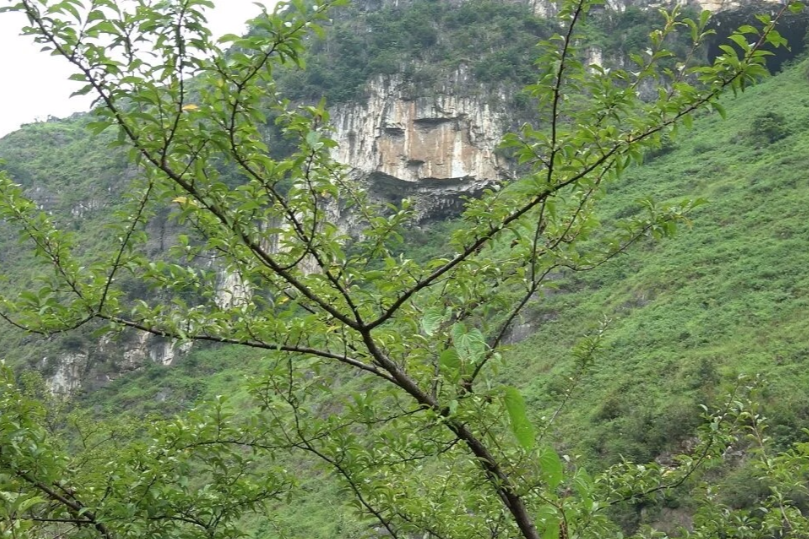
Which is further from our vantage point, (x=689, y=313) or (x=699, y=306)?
(x=699, y=306)

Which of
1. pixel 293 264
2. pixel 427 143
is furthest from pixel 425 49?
pixel 293 264

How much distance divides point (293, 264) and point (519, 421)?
0.77 meters

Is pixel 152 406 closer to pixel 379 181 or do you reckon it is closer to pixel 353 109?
pixel 379 181

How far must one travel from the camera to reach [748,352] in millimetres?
13539

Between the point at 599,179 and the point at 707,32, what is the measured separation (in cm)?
45

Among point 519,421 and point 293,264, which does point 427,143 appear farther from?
point 519,421

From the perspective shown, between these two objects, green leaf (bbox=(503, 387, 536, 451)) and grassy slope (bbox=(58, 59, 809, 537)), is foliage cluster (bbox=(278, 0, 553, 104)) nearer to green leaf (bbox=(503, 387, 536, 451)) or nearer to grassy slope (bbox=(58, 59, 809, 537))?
grassy slope (bbox=(58, 59, 809, 537))

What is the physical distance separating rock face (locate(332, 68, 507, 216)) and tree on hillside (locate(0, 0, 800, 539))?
99.8 feet

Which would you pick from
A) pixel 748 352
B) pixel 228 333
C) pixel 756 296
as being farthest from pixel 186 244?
pixel 756 296

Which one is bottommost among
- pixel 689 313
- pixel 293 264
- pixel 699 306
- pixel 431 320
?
pixel 689 313

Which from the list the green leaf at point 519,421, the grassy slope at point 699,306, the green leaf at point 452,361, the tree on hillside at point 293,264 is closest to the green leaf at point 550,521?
the tree on hillside at point 293,264

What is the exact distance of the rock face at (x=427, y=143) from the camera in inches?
1287

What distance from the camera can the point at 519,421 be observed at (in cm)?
126

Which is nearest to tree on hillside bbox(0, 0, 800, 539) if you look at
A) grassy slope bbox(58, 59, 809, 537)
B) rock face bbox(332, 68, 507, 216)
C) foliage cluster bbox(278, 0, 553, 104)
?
grassy slope bbox(58, 59, 809, 537)
